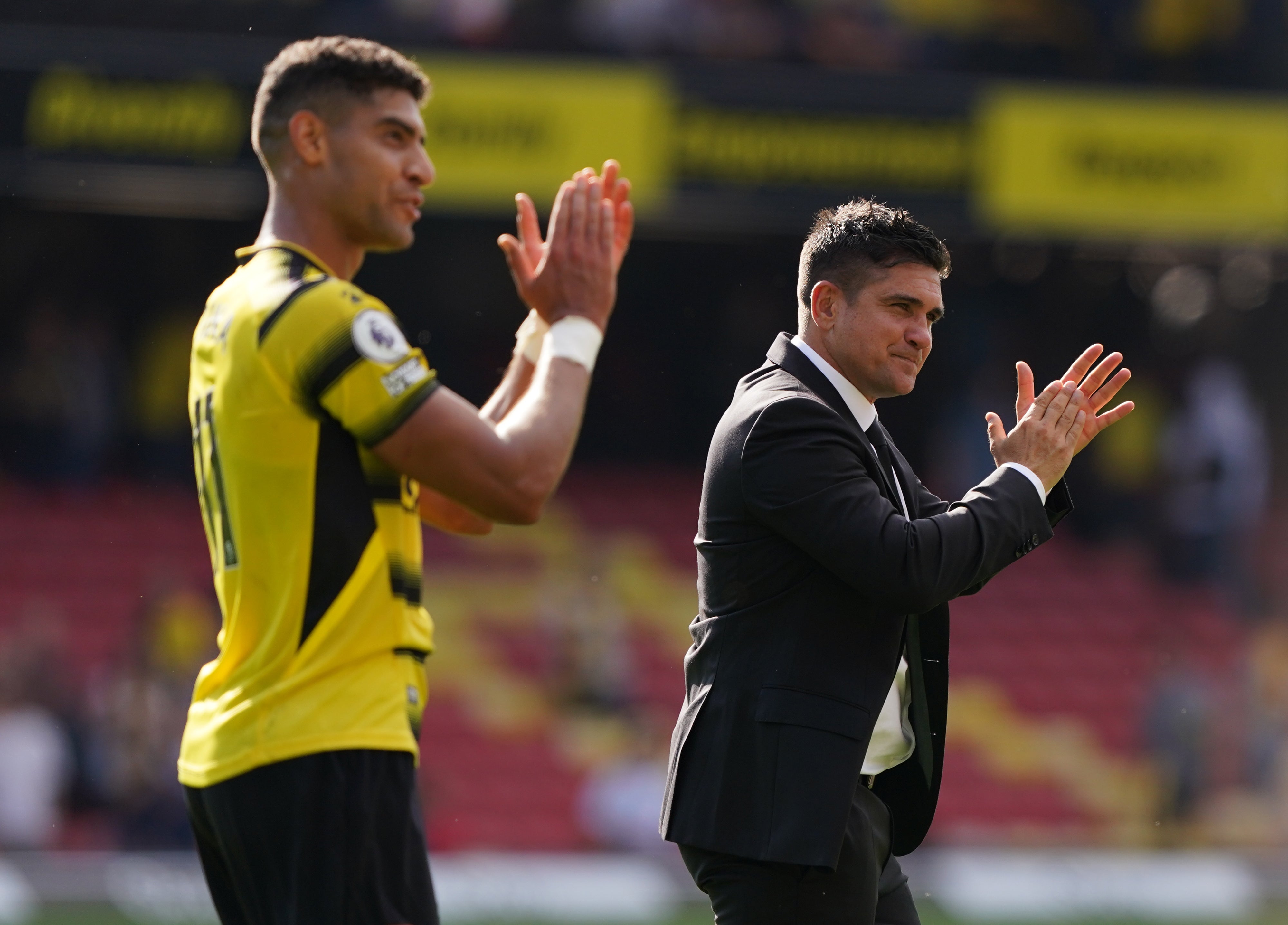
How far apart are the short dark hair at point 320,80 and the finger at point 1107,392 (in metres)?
1.41

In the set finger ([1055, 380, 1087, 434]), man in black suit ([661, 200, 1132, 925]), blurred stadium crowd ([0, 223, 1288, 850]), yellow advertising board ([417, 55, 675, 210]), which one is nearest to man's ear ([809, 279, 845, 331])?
man in black suit ([661, 200, 1132, 925])

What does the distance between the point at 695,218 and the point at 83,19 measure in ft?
15.2

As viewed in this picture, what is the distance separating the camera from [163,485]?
14711 mm

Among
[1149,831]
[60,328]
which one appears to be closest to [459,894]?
[1149,831]

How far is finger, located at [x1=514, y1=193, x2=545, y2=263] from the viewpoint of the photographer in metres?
3.36

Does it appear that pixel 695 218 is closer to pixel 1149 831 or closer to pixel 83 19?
pixel 83 19

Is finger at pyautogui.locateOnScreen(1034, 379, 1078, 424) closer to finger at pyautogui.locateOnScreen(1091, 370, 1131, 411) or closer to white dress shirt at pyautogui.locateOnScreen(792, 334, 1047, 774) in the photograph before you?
finger at pyautogui.locateOnScreen(1091, 370, 1131, 411)

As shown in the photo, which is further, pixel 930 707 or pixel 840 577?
pixel 930 707

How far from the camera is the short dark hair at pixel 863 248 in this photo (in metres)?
3.33

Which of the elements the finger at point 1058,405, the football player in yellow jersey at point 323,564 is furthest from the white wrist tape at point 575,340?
the finger at point 1058,405

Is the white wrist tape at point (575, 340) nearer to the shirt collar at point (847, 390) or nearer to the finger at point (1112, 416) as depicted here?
the shirt collar at point (847, 390)

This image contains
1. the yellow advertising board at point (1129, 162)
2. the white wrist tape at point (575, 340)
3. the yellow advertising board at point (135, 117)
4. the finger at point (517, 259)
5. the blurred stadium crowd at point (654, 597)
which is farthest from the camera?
the yellow advertising board at point (1129, 162)

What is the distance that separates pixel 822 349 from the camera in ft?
11.1

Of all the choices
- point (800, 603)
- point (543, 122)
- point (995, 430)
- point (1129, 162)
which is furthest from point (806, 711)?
point (1129, 162)
